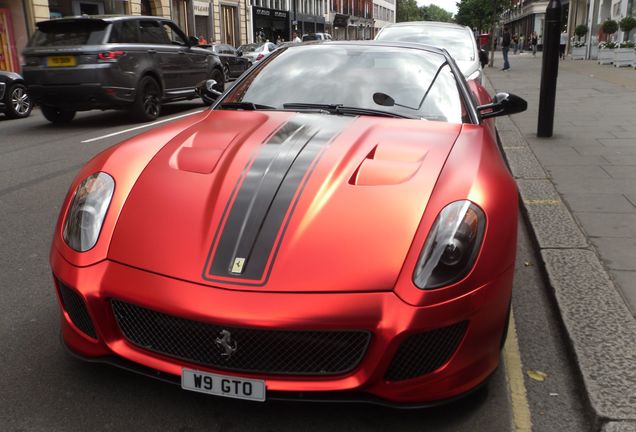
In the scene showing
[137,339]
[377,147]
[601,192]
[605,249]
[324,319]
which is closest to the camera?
[324,319]

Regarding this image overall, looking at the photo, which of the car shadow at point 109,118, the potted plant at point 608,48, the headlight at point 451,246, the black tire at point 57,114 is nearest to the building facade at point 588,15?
the potted plant at point 608,48

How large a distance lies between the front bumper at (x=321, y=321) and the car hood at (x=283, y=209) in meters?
0.06

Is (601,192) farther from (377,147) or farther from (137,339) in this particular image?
(137,339)

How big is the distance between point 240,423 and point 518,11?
8824 centimetres

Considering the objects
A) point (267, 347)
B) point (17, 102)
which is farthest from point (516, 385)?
point (17, 102)

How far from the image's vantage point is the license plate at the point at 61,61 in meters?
10.4

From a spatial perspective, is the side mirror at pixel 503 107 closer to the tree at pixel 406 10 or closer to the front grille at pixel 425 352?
the front grille at pixel 425 352

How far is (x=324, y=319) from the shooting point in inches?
78.6

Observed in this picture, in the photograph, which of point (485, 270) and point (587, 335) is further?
point (587, 335)

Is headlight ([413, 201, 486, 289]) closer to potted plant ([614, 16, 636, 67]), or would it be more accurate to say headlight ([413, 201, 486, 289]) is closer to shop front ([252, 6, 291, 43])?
potted plant ([614, 16, 636, 67])

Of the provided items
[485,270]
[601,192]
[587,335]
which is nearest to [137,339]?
[485,270]

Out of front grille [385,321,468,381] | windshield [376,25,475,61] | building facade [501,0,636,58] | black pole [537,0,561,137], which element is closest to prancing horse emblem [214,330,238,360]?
front grille [385,321,468,381]

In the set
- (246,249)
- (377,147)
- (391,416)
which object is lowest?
(391,416)

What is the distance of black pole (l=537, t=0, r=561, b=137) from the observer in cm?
784
